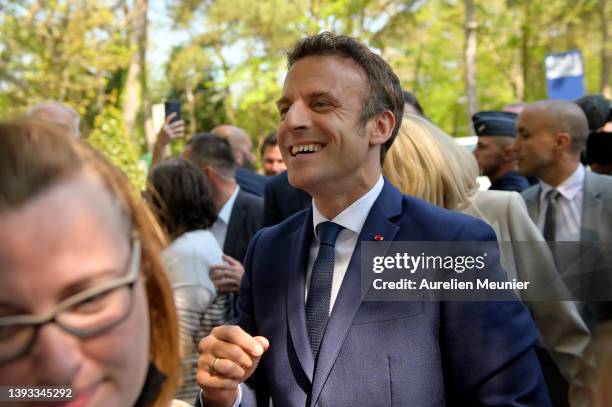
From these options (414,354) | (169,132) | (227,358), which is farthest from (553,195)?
(169,132)

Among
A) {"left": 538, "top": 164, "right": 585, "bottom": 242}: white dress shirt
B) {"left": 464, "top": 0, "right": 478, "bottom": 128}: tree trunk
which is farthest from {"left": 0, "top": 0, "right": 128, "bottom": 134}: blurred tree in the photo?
{"left": 538, "top": 164, "right": 585, "bottom": 242}: white dress shirt

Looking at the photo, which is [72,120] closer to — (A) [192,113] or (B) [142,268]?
(B) [142,268]

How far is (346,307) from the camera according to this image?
2.25m

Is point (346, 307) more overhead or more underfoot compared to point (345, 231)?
more underfoot

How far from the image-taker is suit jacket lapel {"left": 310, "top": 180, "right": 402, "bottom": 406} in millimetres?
2191

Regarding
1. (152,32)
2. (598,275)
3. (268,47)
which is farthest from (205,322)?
(268,47)

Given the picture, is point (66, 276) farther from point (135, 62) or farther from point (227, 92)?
point (227, 92)

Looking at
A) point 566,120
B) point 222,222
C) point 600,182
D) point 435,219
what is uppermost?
point 566,120

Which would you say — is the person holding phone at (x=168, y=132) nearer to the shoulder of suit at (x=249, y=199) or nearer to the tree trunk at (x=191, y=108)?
the shoulder of suit at (x=249, y=199)

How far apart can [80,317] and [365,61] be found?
1.83 metres

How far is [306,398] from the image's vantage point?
223 cm

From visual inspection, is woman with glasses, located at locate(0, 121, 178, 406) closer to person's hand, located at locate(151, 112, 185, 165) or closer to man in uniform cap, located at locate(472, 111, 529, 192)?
man in uniform cap, located at locate(472, 111, 529, 192)

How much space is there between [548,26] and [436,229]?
78.1 ft

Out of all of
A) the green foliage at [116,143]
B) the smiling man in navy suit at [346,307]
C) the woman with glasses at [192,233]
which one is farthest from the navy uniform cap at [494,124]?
the green foliage at [116,143]
